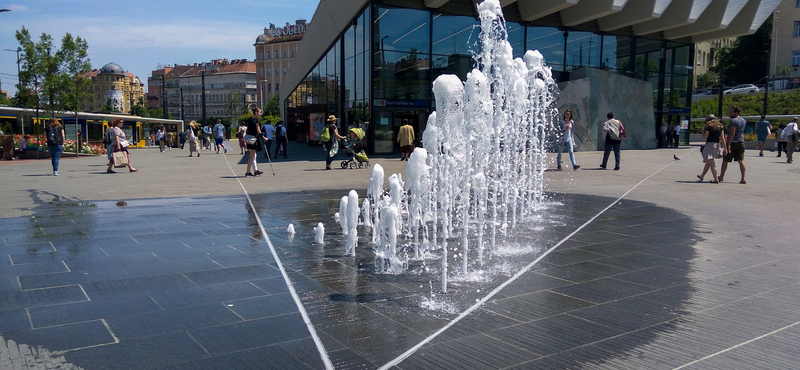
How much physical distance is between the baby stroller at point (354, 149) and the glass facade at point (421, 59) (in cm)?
577

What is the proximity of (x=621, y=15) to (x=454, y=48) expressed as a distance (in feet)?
30.7

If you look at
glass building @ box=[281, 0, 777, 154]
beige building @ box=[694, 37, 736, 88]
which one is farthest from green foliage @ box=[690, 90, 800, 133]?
beige building @ box=[694, 37, 736, 88]

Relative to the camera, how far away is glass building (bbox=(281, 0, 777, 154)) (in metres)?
24.5

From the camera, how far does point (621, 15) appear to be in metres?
28.3

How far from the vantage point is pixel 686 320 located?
13.1ft

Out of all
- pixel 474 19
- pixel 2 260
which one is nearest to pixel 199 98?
pixel 474 19

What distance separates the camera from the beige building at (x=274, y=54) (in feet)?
394

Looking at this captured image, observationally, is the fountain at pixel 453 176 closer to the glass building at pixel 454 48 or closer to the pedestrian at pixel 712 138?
the pedestrian at pixel 712 138

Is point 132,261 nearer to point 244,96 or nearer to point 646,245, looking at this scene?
point 646,245

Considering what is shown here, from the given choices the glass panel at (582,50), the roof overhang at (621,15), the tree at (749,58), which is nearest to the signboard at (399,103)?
the roof overhang at (621,15)

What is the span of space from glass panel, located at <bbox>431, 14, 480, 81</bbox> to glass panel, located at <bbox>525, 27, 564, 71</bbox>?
12.2 feet

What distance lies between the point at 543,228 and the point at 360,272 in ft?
11.2

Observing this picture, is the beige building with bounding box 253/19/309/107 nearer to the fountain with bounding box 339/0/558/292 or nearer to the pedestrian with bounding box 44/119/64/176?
the pedestrian with bounding box 44/119/64/176

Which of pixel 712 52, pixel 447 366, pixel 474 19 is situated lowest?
pixel 447 366
